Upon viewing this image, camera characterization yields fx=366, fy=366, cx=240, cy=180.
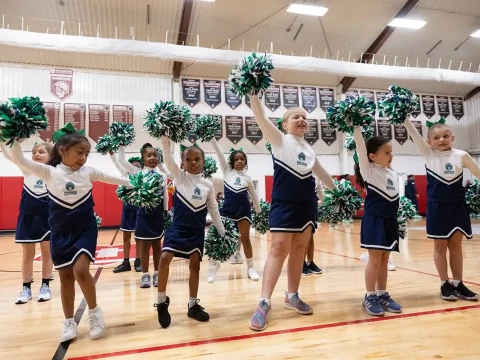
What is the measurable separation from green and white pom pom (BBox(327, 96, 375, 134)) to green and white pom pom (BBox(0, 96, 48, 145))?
205 cm

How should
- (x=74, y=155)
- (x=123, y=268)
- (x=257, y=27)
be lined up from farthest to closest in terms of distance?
(x=257, y=27) < (x=123, y=268) < (x=74, y=155)

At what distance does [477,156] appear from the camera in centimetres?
1489

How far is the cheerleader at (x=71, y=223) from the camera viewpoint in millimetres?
2287

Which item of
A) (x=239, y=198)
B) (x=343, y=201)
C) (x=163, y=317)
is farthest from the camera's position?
(x=239, y=198)

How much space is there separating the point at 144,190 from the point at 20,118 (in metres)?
0.90

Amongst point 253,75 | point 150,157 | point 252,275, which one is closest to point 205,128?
point 150,157

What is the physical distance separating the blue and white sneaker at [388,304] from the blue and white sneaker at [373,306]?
0.37 ft

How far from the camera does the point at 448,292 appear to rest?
3010 millimetres

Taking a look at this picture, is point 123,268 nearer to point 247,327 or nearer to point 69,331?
point 69,331

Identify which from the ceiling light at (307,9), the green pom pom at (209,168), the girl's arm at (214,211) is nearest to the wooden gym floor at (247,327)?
the girl's arm at (214,211)

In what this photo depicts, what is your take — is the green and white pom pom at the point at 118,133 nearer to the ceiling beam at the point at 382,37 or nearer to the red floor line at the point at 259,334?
the red floor line at the point at 259,334

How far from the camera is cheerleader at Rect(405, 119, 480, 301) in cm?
299

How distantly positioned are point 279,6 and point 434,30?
212 inches

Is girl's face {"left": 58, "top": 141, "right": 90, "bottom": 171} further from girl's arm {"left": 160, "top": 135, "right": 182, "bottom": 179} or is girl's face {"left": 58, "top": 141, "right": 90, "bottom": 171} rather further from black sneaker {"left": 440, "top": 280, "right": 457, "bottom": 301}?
black sneaker {"left": 440, "top": 280, "right": 457, "bottom": 301}
